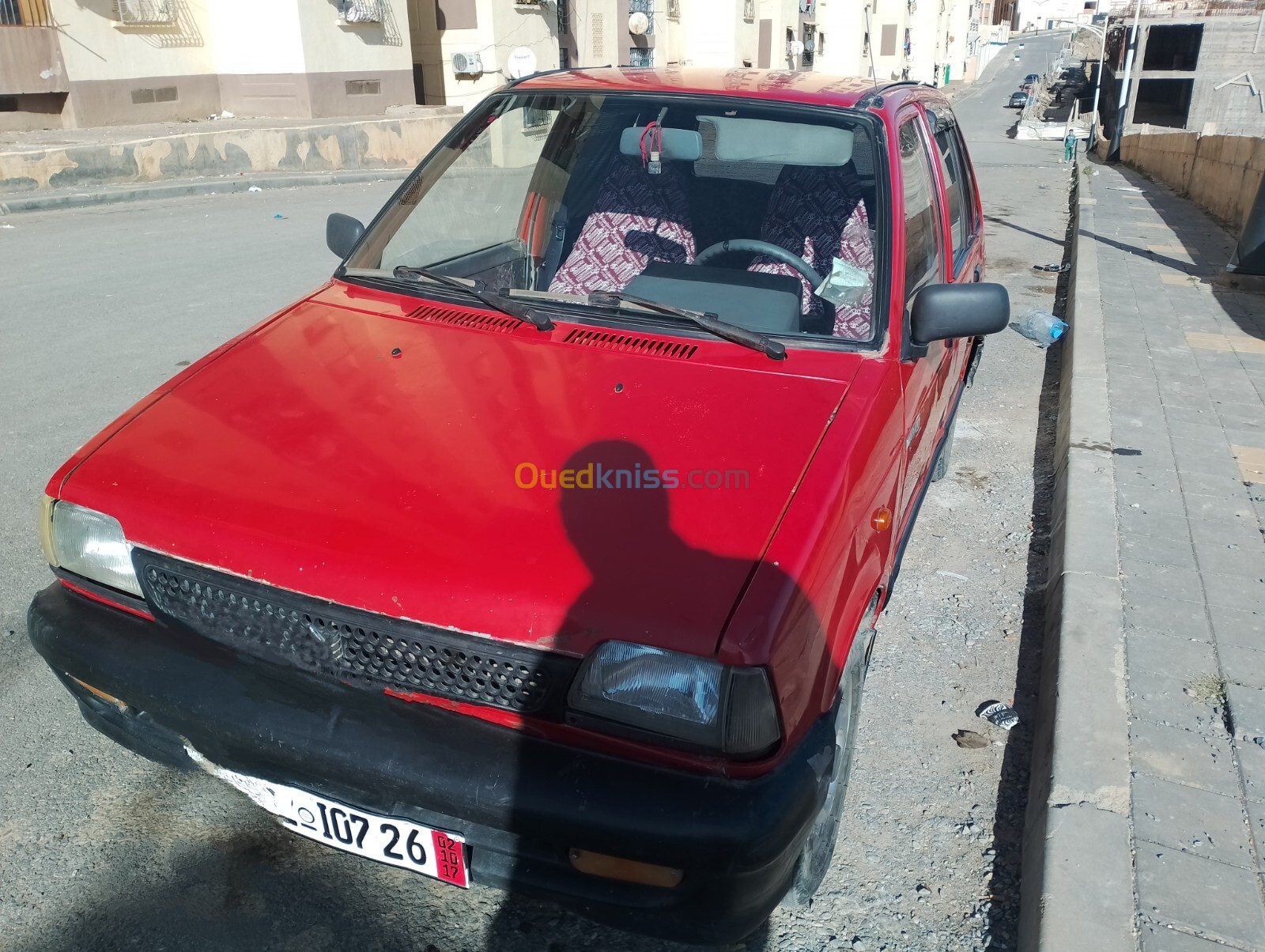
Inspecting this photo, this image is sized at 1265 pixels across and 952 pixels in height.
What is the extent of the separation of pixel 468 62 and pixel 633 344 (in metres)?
24.1

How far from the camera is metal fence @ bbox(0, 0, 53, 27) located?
1680 centimetres

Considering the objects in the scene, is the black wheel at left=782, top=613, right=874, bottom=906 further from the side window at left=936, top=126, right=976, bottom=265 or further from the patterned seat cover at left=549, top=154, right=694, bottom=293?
the side window at left=936, top=126, right=976, bottom=265

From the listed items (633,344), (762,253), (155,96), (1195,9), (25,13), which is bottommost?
(633,344)

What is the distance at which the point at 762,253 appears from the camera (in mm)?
3348

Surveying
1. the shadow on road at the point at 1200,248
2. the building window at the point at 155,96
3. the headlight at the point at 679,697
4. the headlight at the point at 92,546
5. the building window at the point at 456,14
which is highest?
the building window at the point at 456,14

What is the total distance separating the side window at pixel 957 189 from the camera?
12.7 feet

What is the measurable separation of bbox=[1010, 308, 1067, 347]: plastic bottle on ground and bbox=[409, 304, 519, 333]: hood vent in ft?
19.1

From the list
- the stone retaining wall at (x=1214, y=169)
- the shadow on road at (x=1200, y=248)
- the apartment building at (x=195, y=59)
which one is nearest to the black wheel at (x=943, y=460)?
the shadow on road at (x=1200, y=248)

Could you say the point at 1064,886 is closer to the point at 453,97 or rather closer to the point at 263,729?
the point at 263,729

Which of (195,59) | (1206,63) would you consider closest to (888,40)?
(1206,63)

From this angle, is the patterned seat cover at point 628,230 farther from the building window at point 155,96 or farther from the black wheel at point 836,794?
the building window at point 155,96

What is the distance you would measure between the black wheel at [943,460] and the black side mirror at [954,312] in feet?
5.44

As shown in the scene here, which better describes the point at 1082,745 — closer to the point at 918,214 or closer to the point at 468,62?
the point at 918,214

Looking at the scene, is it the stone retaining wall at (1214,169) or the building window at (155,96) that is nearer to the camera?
the stone retaining wall at (1214,169)
